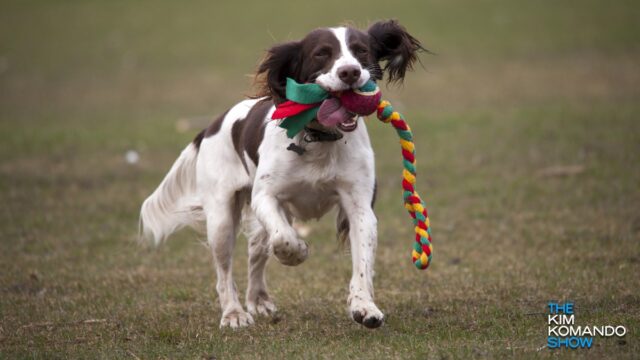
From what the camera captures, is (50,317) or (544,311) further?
(50,317)

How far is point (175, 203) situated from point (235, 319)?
1.30m

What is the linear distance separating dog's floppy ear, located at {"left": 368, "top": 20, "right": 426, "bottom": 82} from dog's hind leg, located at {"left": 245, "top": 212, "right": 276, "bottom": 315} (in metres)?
1.31

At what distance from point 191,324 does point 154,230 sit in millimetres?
1236

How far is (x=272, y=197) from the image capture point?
5.29m

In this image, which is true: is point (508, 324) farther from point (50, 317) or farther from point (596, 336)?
point (50, 317)

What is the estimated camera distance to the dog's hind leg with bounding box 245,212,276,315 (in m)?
6.10

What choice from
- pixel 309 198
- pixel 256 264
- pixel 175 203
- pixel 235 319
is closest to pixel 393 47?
pixel 309 198

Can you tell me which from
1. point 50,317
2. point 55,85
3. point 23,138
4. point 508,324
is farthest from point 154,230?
point 55,85

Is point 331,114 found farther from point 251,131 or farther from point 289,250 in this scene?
point 251,131

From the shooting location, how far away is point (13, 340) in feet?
17.4

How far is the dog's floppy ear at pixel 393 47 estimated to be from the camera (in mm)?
5441

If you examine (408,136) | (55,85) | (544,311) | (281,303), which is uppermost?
(408,136)

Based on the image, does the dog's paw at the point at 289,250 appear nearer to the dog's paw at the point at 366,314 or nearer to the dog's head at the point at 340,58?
the dog's paw at the point at 366,314
